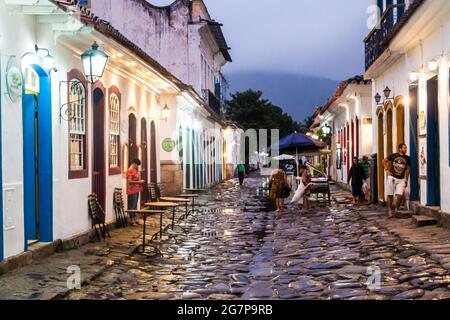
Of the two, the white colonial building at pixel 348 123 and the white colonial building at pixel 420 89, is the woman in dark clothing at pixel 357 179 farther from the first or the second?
the white colonial building at pixel 348 123

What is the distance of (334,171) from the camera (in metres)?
34.6

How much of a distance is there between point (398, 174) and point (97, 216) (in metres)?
6.26

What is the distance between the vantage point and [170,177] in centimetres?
2112

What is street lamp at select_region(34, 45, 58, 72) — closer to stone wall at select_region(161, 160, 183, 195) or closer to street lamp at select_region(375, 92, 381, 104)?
street lamp at select_region(375, 92, 381, 104)

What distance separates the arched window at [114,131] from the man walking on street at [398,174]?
227 inches

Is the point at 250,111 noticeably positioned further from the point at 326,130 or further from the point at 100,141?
the point at 100,141

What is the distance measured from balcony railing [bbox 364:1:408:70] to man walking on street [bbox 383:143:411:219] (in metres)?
2.82

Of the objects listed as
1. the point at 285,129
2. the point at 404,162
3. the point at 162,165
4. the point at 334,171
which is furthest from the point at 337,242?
the point at 285,129

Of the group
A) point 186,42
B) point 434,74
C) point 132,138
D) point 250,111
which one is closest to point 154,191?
point 132,138

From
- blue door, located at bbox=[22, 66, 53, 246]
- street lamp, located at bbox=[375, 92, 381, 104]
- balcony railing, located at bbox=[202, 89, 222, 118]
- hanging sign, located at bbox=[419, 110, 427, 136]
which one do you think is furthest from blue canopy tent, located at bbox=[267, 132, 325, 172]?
blue door, located at bbox=[22, 66, 53, 246]

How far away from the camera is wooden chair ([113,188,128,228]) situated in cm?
1339

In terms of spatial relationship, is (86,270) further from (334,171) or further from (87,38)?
(334,171)

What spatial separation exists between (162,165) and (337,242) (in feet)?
35.5

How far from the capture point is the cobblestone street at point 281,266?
729 cm
